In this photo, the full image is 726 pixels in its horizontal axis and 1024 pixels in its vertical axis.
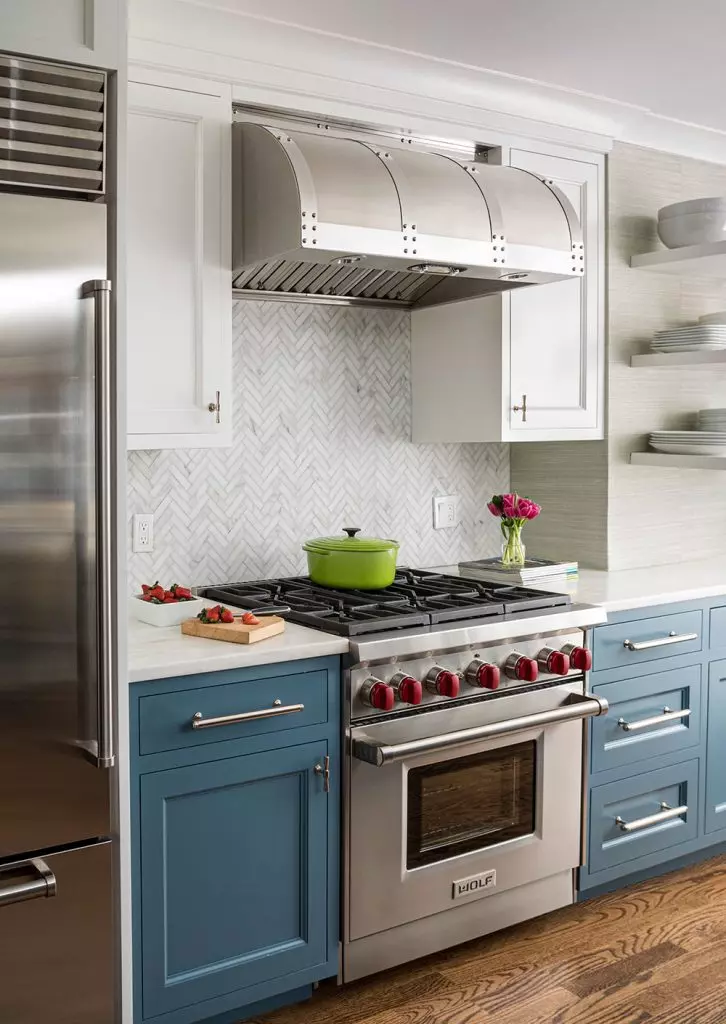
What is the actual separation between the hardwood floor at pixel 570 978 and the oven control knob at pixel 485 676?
2.49 feet

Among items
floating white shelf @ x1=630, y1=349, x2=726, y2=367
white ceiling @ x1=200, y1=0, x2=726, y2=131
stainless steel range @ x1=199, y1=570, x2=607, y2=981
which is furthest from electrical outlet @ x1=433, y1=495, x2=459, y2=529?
white ceiling @ x1=200, y1=0, x2=726, y2=131

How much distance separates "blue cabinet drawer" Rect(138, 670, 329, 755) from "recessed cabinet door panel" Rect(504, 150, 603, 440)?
1.22 m

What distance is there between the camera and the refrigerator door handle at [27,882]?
189cm

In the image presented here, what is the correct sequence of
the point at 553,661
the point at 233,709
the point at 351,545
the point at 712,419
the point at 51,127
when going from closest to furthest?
1. the point at 51,127
2. the point at 233,709
3. the point at 553,661
4. the point at 351,545
5. the point at 712,419

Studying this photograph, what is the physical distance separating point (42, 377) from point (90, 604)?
17.0 inches

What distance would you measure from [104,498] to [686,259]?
7.36ft

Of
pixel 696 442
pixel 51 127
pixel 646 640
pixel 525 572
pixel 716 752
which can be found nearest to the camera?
pixel 51 127

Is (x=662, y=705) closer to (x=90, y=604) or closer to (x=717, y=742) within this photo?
(x=717, y=742)

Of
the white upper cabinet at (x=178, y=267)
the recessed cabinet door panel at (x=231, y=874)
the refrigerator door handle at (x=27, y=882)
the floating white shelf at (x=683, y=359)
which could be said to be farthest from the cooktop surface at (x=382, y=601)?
the floating white shelf at (x=683, y=359)

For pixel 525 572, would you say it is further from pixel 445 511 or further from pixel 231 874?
pixel 231 874

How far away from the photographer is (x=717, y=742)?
327 centimetres

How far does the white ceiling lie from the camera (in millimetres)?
2465

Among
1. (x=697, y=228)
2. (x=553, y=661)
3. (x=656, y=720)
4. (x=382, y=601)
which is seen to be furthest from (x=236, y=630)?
(x=697, y=228)

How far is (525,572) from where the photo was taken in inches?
124
